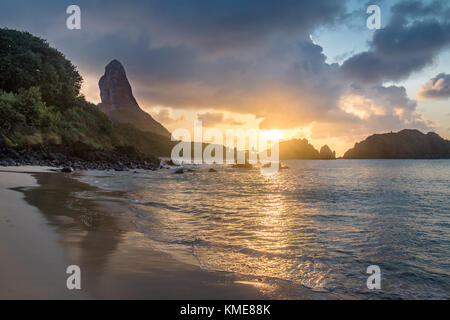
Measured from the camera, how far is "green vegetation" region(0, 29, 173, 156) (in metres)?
32.3

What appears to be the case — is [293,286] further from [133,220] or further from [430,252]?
[133,220]

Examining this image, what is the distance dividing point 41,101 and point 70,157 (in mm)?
15030

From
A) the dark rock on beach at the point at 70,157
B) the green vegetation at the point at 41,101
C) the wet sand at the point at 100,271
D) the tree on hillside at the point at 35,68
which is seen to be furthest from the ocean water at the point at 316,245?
the tree on hillside at the point at 35,68

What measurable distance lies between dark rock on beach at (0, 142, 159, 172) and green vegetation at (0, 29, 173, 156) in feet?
5.84

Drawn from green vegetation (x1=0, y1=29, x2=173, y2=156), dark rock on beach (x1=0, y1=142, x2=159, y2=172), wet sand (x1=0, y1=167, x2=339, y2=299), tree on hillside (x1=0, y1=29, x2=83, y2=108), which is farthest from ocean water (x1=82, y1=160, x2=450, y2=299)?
tree on hillside (x1=0, y1=29, x2=83, y2=108)

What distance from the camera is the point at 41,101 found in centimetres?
4288

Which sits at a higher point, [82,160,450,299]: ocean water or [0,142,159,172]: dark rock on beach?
[0,142,159,172]: dark rock on beach

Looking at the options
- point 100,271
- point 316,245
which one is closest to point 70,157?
point 100,271

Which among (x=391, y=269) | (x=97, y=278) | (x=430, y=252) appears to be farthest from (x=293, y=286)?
(x=430, y=252)

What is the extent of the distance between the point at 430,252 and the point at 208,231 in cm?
654

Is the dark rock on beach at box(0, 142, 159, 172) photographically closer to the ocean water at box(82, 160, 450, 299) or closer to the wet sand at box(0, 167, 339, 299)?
the ocean water at box(82, 160, 450, 299)

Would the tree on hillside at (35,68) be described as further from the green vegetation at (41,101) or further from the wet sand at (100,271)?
the wet sand at (100,271)

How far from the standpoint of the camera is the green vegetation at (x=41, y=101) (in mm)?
32312

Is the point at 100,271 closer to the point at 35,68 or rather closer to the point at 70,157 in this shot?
the point at 70,157
